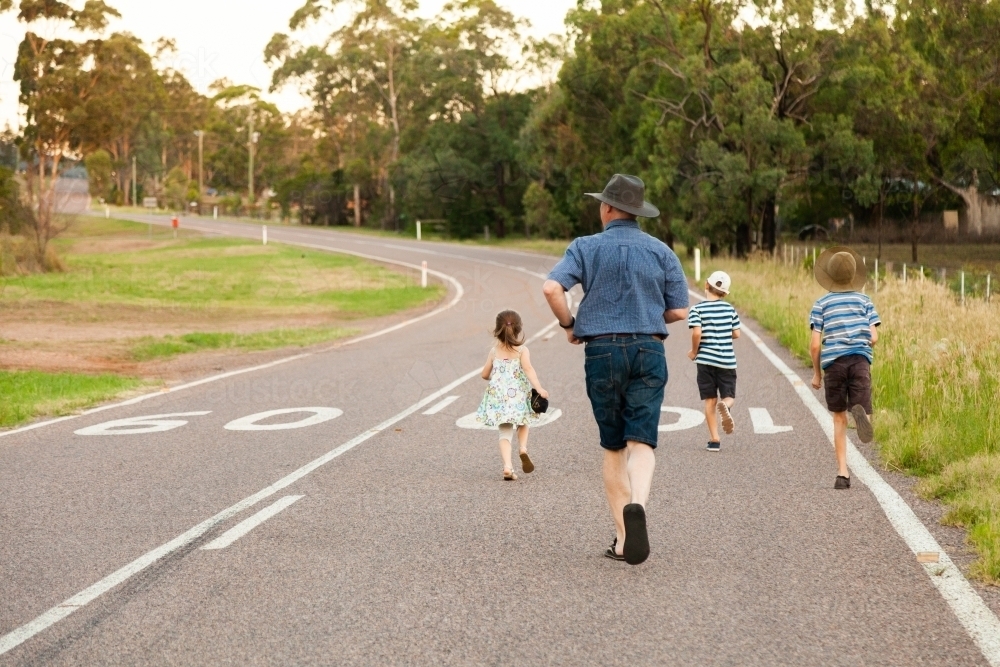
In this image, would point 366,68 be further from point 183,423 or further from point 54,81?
point 183,423

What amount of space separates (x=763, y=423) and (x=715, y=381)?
4.32 ft

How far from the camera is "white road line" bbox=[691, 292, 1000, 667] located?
A: 5.13m

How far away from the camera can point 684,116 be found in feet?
140

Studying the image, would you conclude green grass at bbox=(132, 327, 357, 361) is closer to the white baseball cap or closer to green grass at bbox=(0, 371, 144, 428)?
green grass at bbox=(0, 371, 144, 428)

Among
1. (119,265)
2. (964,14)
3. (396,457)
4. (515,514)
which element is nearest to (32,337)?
(396,457)

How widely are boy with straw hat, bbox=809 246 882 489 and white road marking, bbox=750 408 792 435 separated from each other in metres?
2.42

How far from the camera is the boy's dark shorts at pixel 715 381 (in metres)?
10.6

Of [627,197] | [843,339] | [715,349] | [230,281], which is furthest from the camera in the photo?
[230,281]

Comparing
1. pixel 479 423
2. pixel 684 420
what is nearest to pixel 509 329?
pixel 479 423

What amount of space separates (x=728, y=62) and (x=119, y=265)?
23156mm

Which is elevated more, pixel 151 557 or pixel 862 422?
pixel 862 422

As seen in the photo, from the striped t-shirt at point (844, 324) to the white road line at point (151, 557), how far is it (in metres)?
3.80

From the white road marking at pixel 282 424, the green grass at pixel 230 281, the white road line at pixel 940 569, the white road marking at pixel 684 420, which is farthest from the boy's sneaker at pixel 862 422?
the green grass at pixel 230 281

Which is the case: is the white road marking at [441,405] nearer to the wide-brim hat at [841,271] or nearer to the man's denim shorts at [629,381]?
the wide-brim hat at [841,271]
